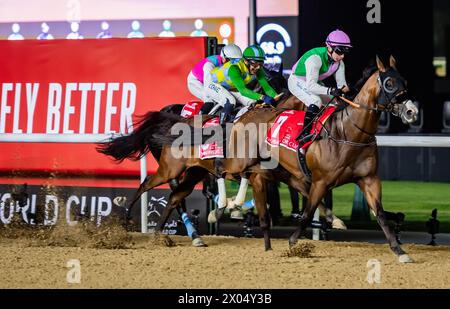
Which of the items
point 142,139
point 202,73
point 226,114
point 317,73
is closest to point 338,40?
point 317,73

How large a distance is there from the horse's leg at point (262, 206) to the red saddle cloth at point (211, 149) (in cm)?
44

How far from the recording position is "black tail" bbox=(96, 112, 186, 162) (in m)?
10.6

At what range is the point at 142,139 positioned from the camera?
10695 millimetres

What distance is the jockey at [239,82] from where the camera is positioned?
Answer: 400 inches

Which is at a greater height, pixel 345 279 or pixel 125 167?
pixel 125 167

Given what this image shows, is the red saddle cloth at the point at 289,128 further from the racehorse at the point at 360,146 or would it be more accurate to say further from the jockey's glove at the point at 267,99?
the jockey's glove at the point at 267,99

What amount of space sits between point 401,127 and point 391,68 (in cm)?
744

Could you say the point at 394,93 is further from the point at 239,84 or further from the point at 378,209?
the point at 239,84

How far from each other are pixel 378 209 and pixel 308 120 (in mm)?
1001

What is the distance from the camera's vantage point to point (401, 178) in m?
17.4

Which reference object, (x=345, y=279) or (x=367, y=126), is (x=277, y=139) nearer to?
(x=367, y=126)

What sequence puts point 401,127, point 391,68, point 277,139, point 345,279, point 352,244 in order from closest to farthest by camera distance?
point 345,279 < point 391,68 < point 277,139 < point 352,244 < point 401,127

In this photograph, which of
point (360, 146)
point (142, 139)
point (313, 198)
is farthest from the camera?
point (142, 139)

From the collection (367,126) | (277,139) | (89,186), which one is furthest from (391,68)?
(89,186)
